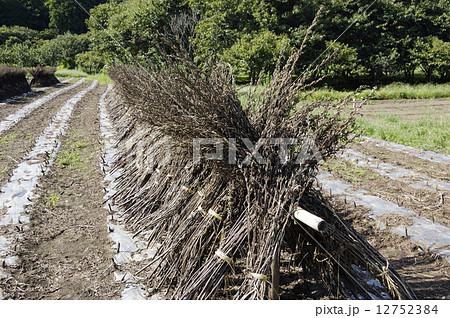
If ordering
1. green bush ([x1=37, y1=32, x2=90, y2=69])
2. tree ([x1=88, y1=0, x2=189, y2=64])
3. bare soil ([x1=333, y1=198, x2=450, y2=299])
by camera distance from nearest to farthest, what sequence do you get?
bare soil ([x1=333, y1=198, x2=450, y2=299])
tree ([x1=88, y1=0, x2=189, y2=64])
green bush ([x1=37, y1=32, x2=90, y2=69])

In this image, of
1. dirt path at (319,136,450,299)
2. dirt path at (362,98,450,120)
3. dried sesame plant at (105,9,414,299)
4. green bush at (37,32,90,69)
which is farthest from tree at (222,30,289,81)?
green bush at (37,32,90,69)

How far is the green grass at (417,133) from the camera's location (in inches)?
270

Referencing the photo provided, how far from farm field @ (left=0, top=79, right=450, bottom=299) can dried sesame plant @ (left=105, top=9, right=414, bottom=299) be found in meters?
0.35

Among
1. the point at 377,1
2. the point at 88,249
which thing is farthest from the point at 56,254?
the point at 377,1

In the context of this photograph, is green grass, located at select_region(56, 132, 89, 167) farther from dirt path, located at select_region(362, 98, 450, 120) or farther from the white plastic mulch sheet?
dirt path, located at select_region(362, 98, 450, 120)

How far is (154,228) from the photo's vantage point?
341 centimetres

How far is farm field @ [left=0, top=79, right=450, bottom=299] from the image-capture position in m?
2.82

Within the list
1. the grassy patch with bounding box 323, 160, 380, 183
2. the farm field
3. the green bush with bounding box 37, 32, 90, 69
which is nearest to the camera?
the farm field

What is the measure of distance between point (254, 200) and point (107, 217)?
8.41 feet

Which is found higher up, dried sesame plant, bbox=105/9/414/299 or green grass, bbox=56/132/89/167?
dried sesame plant, bbox=105/9/414/299

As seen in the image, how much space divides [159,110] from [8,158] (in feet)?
15.5

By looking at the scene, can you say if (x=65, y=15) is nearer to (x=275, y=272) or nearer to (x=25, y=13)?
(x=25, y=13)

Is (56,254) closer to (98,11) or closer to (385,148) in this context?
(385,148)

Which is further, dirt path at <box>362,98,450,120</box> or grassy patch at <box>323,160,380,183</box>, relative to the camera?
dirt path at <box>362,98,450,120</box>
